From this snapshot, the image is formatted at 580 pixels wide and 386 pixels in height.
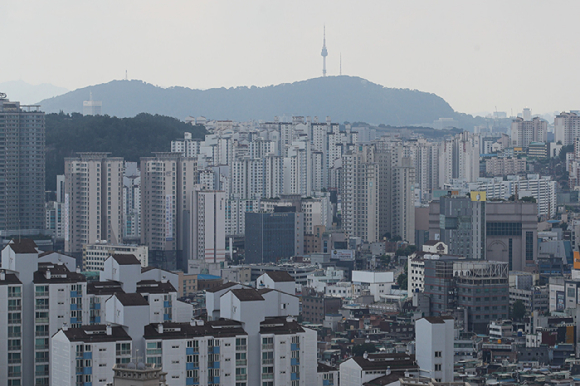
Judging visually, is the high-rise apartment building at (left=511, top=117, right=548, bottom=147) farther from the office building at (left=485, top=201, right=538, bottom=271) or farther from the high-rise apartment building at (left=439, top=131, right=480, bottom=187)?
the office building at (left=485, top=201, right=538, bottom=271)

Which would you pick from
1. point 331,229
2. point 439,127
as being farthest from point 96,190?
point 439,127

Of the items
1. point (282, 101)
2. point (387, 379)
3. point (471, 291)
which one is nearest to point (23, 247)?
point (387, 379)

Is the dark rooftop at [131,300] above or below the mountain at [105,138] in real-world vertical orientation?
below

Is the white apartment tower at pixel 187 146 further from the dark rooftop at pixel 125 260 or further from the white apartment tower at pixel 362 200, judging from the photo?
the dark rooftop at pixel 125 260

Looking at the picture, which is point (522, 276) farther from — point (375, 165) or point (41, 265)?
point (41, 265)

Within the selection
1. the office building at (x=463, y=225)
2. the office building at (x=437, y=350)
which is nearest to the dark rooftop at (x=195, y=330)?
the office building at (x=437, y=350)
